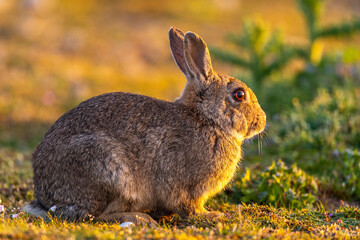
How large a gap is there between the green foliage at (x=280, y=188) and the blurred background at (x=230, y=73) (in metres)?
0.03

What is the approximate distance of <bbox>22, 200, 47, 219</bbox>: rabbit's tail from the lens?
6144 mm

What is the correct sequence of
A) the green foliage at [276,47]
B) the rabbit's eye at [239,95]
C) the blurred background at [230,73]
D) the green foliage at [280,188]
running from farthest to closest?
the green foliage at [276,47]
the blurred background at [230,73]
the green foliage at [280,188]
the rabbit's eye at [239,95]

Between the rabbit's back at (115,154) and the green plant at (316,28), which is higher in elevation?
the green plant at (316,28)

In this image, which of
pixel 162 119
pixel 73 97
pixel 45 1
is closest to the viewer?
pixel 162 119

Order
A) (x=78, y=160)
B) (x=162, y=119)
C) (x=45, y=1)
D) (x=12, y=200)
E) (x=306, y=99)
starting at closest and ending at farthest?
(x=78, y=160) → (x=162, y=119) → (x=12, y=200) → (x=306, y=99) → (x=45, y=1)

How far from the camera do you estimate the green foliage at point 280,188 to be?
7.20 meters

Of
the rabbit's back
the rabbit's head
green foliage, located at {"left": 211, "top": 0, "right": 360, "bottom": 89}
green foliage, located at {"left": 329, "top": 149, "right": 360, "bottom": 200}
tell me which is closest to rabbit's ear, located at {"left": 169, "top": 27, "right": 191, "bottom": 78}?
the rabbit's head

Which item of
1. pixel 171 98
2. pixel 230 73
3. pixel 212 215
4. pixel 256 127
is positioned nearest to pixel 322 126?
pixel 256 127

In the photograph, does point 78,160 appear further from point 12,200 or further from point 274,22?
point 274,22

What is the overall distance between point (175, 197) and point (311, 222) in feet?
5.62

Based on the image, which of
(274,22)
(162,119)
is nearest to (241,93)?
(162,119)

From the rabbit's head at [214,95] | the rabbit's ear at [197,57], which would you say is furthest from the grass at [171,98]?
the rabbit's ear at [197,57]

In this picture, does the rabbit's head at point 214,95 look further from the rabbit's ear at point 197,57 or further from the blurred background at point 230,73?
the blurred background at point 230,73

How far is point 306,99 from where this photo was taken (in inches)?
516
